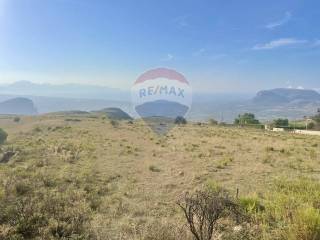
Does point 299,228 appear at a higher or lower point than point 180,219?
higher

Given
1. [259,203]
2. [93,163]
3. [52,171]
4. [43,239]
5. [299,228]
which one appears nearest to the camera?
[299,228]

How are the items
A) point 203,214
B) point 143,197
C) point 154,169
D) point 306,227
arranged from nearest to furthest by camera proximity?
point 306,227 < point 203,214 < point 143,197 < point 154,169

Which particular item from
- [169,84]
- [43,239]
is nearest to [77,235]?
[43,239]

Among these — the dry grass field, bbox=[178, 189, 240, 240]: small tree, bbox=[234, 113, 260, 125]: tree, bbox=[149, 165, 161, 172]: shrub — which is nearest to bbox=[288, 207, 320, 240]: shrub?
the dry grass field

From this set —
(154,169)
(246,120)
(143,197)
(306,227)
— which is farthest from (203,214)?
(246,120)

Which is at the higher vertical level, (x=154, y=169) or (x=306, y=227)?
(x=306, y=227)

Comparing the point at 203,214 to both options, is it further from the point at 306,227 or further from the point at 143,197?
the point at 143,197

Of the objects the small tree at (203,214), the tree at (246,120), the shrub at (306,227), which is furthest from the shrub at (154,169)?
the tree at (246,120)

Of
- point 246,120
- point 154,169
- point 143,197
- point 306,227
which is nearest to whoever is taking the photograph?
point 306,227

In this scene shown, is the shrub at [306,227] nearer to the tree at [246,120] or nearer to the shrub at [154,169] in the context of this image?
the shrub at [154,169]

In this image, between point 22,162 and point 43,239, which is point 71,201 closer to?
point 43,239

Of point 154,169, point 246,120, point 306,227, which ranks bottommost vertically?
point 154,169
